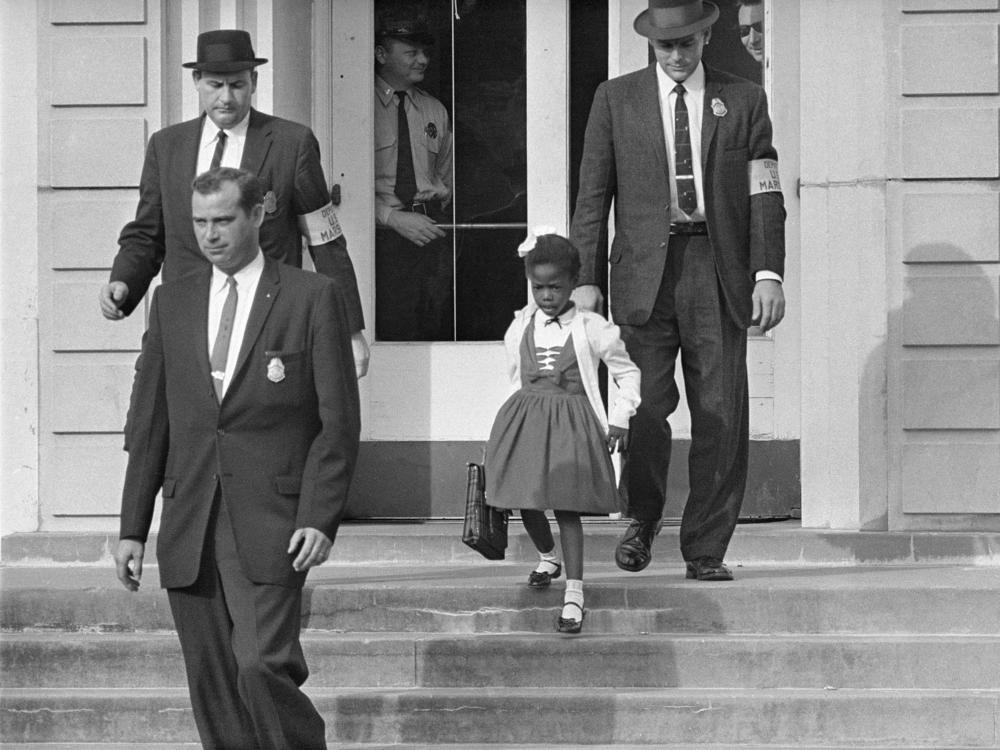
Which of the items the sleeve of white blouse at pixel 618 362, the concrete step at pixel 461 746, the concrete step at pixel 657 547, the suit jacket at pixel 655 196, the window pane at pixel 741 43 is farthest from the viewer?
the window pane at pixel 741 43

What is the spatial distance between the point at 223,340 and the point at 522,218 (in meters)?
3.68

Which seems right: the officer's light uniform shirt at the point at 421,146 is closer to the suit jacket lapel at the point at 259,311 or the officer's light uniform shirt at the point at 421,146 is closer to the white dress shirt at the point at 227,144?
the white dress shirt at the point at 227,144

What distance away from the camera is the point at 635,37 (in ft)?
28.8

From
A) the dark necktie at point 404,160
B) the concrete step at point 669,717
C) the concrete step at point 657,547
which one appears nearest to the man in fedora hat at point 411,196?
the dark necktie at point 404,160

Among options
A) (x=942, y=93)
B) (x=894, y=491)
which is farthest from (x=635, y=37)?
(x=894, y=491)

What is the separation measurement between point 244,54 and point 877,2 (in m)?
2.89

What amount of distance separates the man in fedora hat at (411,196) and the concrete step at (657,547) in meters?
1.14

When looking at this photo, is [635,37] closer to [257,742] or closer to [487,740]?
[487,740]

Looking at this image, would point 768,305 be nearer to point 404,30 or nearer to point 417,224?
point 417,224

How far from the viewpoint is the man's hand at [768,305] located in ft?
22.9

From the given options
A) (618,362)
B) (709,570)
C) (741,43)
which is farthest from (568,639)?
(741,43)

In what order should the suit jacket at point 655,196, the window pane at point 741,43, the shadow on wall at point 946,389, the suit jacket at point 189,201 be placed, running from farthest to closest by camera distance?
the window pane at point 741,43, the shadow on wall at point 946,389, the suit jacket at point 655,196, the suit jacket at point 189,201

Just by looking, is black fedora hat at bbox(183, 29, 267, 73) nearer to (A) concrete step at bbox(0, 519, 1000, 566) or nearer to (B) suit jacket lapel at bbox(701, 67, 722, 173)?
(B) suit jacket lapel at bbox(701, 67, 722, 173)

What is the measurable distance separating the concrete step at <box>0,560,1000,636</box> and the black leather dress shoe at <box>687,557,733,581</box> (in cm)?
8
